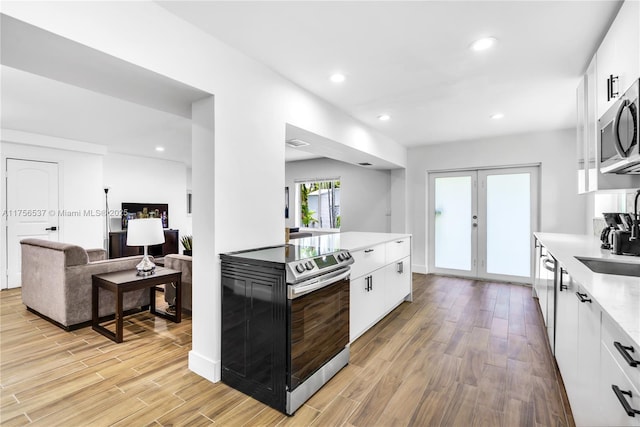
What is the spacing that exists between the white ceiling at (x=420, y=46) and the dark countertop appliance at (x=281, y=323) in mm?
1539

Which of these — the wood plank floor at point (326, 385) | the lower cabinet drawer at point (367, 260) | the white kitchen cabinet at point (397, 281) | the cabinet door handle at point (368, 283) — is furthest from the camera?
the white kitchen cabinet at point (397, 281)

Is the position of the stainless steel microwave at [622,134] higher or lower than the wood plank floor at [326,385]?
higher

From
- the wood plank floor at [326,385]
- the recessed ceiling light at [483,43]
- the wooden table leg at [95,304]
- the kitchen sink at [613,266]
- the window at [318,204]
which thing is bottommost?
the wood plank floor at [326,385]

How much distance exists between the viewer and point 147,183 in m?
7.07

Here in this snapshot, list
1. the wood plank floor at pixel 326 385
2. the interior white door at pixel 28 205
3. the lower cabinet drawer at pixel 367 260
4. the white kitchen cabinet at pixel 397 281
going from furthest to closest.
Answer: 1. the interior white door at pixel 28 205
2. the white kitchen cabinet at pixel 397 281
3. the lower cabinet drawer at pixel 367 260
4. the wood plank floor at pixel 326 385

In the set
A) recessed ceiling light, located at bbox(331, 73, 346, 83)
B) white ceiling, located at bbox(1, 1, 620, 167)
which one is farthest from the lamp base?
recessed ceiling light, located at bbox(331, 73, 346, 83)

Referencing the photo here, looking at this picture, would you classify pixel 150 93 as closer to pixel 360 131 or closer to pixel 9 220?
pixel 360 131

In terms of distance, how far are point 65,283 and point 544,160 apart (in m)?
6.40

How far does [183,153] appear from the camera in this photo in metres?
6.59

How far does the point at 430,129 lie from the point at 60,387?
490 centimetres

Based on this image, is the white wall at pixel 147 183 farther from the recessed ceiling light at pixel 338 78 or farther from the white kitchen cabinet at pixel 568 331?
the white kitchen cabinet at pixel 568 331

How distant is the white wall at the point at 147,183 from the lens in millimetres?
6516

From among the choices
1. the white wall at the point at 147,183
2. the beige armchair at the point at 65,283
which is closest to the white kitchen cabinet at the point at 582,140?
the beige armchair at the point at 65,283

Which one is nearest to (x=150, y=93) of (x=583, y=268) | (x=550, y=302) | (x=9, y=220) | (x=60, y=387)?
(x=60, y=387)
